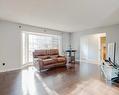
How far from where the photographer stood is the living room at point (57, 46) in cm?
297

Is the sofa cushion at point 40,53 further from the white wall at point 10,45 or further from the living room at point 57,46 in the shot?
the white wall at point 10,45

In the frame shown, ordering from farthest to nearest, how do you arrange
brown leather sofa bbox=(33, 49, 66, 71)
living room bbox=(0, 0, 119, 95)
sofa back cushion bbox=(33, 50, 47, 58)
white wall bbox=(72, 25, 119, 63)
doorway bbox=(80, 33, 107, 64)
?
doorway bbox=(80, 33, 107, 64), white wall bbox=(72, 25, 119, 63), sofa back cushion bbox=(33, 50, 47, 58), brown leather sofa bbox=(33, 49, 66, 71), living room bbox=(0, 0, 119, 95)

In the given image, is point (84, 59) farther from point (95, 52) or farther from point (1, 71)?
point (1, 71)

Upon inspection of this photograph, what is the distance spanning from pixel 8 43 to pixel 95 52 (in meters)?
5.34

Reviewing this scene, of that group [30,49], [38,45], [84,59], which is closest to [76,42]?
[84,59]

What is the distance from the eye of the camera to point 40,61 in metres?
4.74

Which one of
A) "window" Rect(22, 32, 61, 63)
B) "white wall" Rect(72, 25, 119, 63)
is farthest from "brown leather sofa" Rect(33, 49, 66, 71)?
"white wall" Rect(72, 25, 119, 63)

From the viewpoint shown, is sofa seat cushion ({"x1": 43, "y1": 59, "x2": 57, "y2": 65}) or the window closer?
sofa seat cushion ({"x1": 43, "y1": 59, "x2": 57, "y2": 65})

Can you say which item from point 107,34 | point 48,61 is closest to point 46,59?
point 48,61

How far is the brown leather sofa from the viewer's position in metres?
4.79

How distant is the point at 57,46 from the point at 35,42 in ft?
5.75

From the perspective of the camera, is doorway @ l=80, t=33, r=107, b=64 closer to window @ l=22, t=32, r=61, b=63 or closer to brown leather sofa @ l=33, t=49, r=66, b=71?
window @ l=22, t=32, r=61, b=63

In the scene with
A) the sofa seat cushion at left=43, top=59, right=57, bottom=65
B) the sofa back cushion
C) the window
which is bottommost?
the sofa seat cushion at left=43, top=59, right=57, bottom=65

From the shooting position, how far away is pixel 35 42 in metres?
6.65
